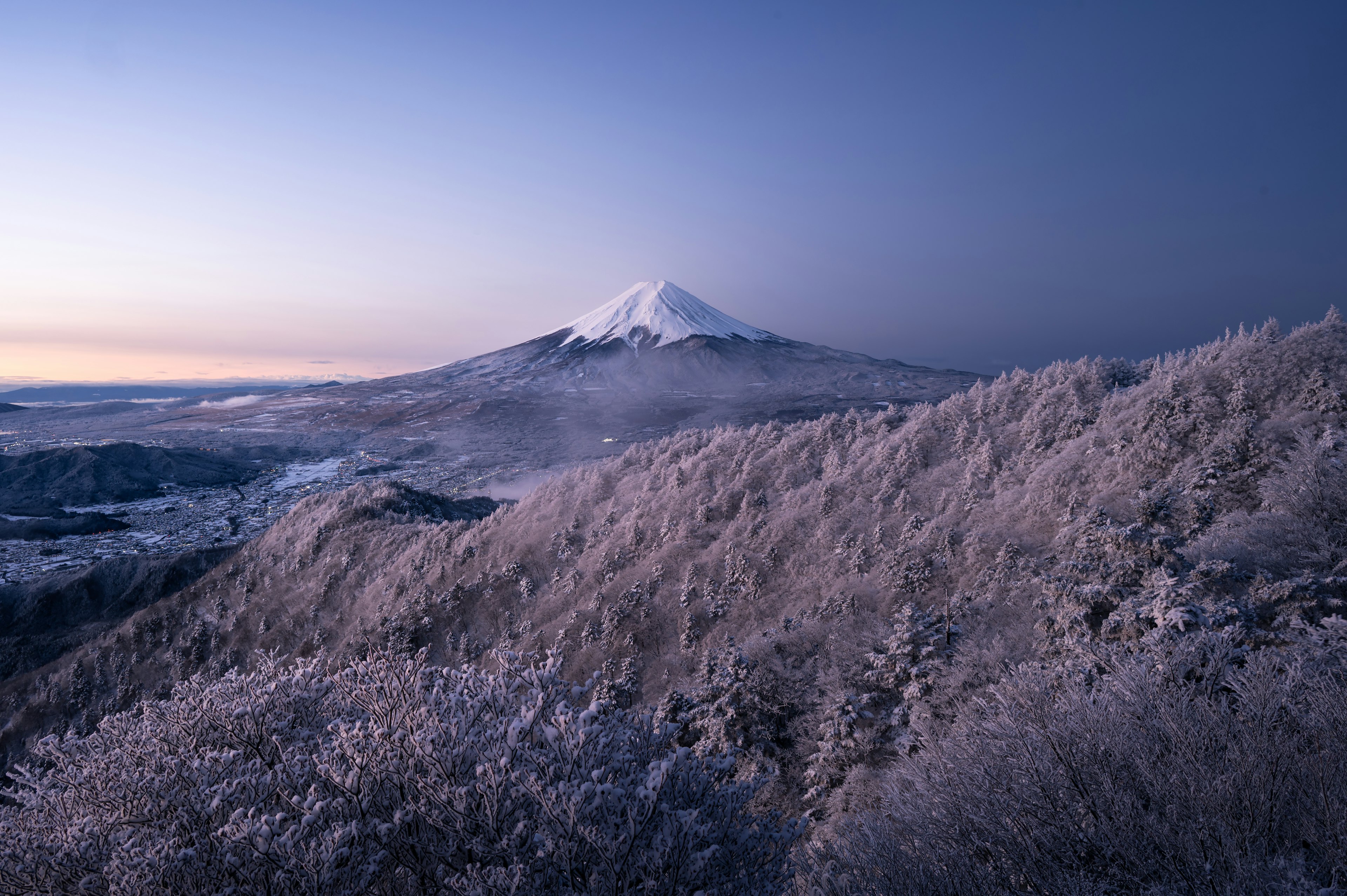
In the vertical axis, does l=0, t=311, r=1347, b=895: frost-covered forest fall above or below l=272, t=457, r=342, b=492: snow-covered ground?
above

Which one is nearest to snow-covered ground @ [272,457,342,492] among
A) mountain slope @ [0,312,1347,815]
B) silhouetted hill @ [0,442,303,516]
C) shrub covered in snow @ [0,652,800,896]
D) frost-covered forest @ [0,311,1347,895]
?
silhouetted hill @ [0,442,303,516]

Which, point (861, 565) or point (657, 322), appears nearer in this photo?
point (861, 565)

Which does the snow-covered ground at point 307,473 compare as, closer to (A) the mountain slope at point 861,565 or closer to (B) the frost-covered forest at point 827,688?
(A) the mountain slope at point 861,565

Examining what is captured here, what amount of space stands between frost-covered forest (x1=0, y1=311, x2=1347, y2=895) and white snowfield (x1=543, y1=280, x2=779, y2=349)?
493 feet

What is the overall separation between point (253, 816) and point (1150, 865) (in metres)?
10.3

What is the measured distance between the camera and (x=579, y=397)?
14012 cm

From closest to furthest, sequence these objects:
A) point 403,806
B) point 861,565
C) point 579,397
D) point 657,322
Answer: point 403,806 → point 861,565 → point 579,397 → point 657,322

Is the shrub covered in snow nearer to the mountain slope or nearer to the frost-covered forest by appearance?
the frost-covered forest

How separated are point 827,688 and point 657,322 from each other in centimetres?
17517

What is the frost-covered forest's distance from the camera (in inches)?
232

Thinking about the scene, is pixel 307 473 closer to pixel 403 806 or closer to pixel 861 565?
pixel 861 565

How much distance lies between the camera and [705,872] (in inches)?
234

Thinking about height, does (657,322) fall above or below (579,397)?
above

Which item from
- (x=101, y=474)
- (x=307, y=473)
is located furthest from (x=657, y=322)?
(x=101, y=474)
